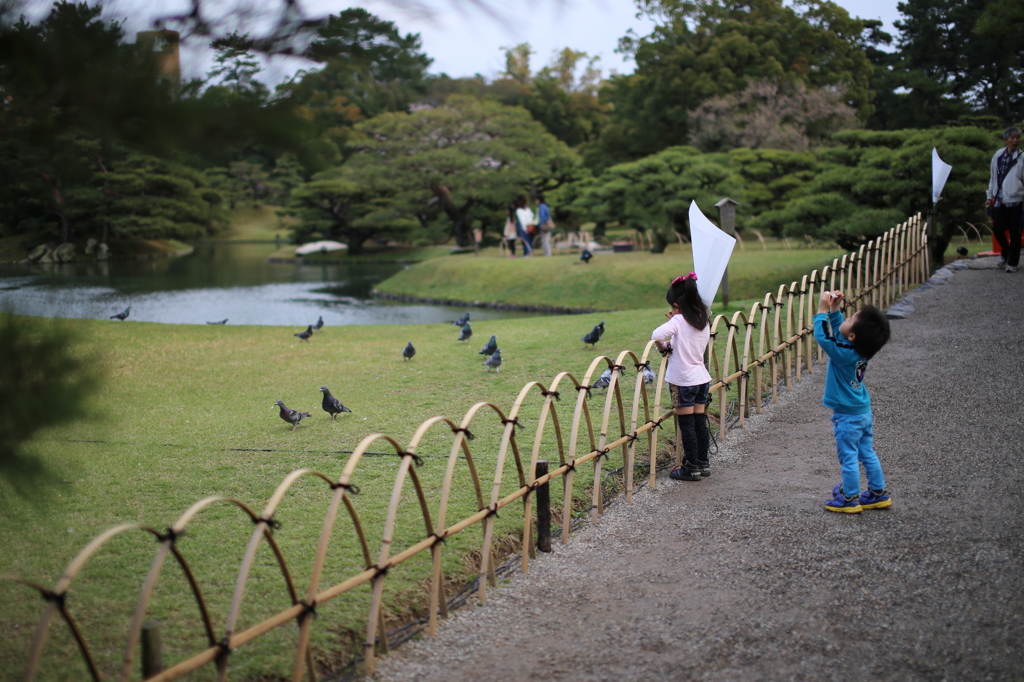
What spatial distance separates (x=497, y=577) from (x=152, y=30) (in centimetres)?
239

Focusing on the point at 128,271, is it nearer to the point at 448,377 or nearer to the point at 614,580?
the point at 448,377

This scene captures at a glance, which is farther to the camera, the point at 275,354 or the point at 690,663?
the point at 275,354

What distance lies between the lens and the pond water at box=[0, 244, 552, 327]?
14727 millimetres

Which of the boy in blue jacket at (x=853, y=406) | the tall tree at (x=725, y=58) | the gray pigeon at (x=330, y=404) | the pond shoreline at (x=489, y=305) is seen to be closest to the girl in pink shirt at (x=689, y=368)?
the boy in blue jacket at (x=853, y=406)

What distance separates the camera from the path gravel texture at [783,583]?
7.89ft

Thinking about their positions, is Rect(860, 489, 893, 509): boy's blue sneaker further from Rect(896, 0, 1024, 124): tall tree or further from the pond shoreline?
Rect(896, 0, 1024, 124): tall tree

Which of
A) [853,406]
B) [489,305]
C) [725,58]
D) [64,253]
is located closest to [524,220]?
[489,305]

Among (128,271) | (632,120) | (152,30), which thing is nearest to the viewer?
(152,30)

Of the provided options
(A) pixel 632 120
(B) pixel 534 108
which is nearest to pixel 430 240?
(A) pixel 632 120

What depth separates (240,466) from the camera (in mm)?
4566

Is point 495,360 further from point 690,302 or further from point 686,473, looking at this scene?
point 690,302

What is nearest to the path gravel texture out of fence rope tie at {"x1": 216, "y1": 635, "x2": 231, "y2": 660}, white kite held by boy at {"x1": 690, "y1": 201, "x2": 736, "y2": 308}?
fence rope tie at {"x1": 216, "y1": 635, "x2": 231, "y2": 660}

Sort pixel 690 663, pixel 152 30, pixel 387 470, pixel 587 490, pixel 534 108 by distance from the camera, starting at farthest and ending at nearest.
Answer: pixel 534 108, pixel 387 470, pixel 587 490, pixel 690 663, pixel 152 30

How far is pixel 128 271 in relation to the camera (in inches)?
936
